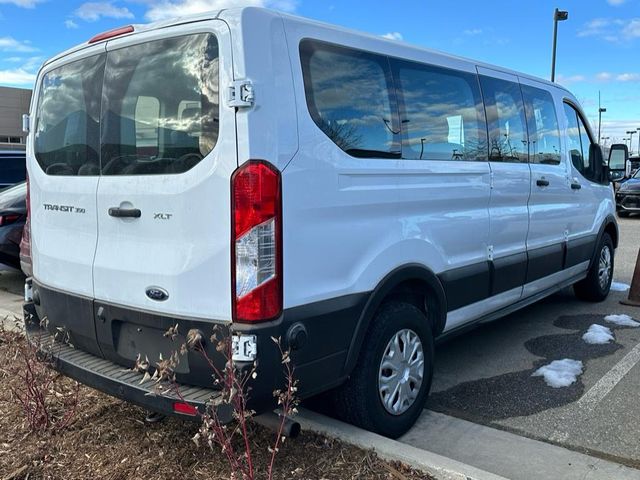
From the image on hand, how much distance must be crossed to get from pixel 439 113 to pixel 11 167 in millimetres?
10541

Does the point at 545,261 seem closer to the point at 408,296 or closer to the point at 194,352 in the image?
the point at 408,296

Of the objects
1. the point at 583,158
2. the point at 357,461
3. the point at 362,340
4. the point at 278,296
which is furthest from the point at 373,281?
the point at 583,158

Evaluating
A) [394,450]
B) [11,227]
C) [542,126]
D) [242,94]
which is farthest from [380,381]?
[11,227]

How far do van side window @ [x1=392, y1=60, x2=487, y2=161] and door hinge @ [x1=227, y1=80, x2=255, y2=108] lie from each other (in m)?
1.21

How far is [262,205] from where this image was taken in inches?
101

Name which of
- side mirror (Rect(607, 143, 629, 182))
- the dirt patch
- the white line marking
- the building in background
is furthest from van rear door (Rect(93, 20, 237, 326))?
the building in background

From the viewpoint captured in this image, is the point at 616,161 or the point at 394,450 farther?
the point at 616,161

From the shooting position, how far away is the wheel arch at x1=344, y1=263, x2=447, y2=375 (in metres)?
3.11

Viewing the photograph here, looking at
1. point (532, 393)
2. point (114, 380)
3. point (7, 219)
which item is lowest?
point (532, 393)

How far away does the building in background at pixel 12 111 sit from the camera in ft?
137

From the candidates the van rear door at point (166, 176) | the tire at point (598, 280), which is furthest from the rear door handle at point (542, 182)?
the van rear door at point (166, 176)

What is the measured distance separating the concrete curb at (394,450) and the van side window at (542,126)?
2923mm

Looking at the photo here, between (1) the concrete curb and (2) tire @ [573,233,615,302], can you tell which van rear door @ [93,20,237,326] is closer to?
(1) the concrete curb

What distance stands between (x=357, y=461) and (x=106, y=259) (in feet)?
5.48
